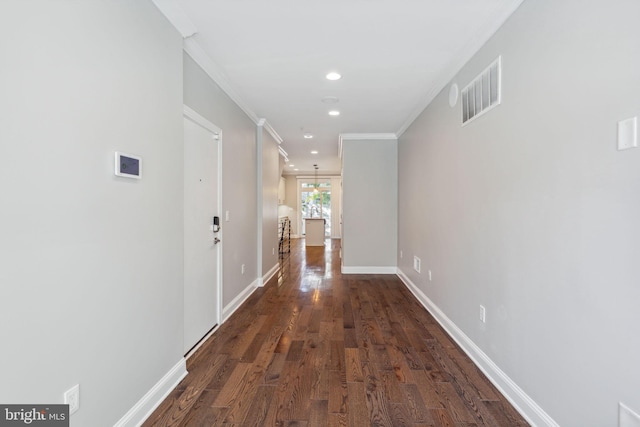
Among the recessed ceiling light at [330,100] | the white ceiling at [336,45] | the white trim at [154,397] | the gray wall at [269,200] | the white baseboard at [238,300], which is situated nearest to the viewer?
the white trim at [154,397]

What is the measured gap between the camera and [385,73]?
3129 millimetres

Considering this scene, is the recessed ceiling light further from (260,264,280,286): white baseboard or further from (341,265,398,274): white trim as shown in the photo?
(341,265,398,274): white trim

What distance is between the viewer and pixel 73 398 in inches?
53.7

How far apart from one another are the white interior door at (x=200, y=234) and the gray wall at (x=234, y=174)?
0.58 feet

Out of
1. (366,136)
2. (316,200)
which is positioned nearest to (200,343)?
(366,136)

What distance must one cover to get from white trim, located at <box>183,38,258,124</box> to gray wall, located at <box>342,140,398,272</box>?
2462 millimetres

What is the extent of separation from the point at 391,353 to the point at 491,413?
0.89 metres

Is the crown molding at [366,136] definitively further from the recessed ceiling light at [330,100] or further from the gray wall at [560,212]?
the gray wall at [560,212]

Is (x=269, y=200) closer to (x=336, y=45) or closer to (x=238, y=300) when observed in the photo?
(x=238, y=300)

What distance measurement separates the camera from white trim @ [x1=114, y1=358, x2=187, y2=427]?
1718 mm

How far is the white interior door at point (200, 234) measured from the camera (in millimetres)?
2629

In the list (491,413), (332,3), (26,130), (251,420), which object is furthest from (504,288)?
(26,130)

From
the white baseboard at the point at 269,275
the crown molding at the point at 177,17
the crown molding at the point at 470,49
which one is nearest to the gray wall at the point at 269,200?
the white baseboard at the point at 269,275

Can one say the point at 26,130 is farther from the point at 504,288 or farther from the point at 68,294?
the point at 504,288
